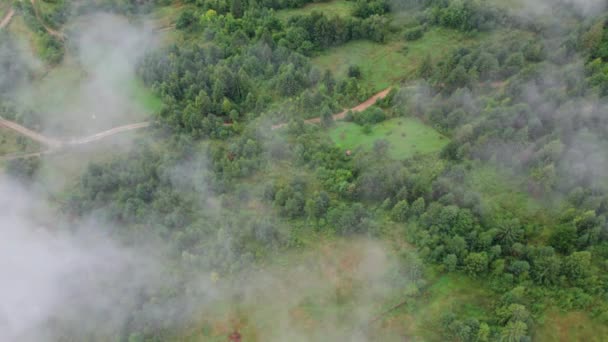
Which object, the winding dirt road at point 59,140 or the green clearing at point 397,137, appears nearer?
the green clearing at point 397,137

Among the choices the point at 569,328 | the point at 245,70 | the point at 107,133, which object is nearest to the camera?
the point at 569,328

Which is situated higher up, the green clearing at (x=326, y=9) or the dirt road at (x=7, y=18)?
the green clearing at (x=326, y=9)

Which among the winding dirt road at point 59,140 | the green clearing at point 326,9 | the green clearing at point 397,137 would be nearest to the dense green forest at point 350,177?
the green clearing at point 397,137

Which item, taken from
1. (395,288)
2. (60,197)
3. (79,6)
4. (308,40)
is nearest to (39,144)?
(60,197)

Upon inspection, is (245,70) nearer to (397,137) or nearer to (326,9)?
(326,9)

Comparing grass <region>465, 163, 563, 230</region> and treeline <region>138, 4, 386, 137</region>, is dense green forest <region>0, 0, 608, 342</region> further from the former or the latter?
treeline <region>138, 4, 386, 137</region>

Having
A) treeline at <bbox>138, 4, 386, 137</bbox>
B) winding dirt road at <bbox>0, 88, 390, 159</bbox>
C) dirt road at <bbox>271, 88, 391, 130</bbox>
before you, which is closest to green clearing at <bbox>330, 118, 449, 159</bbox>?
dirt road at <bbox>271, 88, 391, 130</bbox>

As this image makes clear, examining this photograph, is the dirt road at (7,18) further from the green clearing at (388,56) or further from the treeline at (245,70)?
the green clearing at (388,56)

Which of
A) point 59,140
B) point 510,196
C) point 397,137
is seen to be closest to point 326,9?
point 397,137
